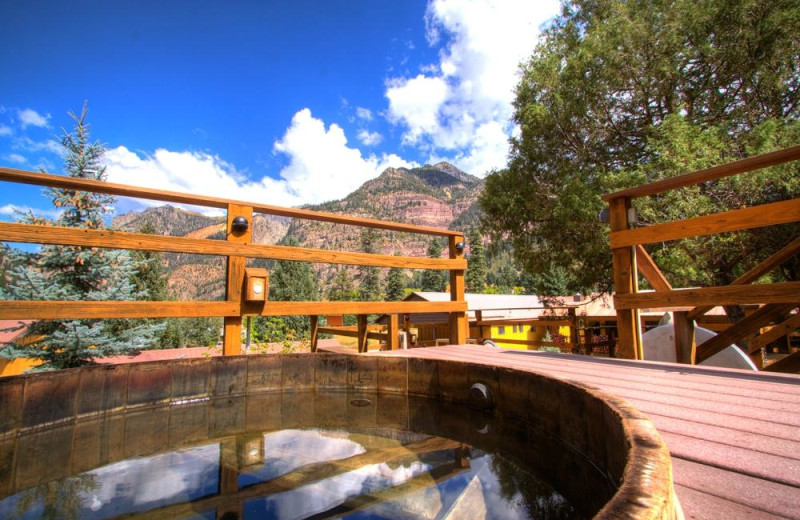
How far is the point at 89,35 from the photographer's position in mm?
23359

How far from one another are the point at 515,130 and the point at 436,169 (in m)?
→ 164

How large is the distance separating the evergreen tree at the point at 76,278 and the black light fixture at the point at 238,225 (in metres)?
3.77

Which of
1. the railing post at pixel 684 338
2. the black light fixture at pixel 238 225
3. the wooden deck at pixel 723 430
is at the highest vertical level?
the black light fixture at pixel 238 225

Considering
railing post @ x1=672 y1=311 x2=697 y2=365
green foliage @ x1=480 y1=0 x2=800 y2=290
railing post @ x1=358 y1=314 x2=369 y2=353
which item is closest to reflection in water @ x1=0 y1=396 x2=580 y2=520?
railing post @ x1=358 y1=314 x2=369 y2=353

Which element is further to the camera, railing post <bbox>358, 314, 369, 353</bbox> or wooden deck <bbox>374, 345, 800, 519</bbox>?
railing post <bbox>358, 314, 369, 353</bbox>

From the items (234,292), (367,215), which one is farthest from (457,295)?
(367,215)

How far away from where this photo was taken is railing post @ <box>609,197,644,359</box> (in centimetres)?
235

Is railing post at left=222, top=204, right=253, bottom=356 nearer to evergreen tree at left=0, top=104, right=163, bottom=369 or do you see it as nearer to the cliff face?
evergreen tree at left=0, top=104, right=163, bottom=369

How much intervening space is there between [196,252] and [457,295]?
6.85 feet

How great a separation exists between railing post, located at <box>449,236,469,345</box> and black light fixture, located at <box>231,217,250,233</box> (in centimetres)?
177

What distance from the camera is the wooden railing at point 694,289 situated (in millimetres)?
1816

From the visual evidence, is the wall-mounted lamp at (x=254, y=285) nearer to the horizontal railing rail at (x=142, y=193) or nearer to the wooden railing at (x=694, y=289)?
the horizontal railing rail at (x=142, y=193)

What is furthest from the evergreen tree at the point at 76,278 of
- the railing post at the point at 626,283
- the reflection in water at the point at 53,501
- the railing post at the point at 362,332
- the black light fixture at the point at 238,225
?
the railing post at the point at 626,283

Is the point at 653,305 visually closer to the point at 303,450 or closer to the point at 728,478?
the point at 728,478
